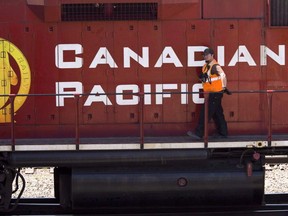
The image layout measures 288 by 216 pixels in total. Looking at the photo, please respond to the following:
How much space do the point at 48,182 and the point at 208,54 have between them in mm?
4662

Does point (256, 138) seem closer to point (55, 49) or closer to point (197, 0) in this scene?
point (197, 0)

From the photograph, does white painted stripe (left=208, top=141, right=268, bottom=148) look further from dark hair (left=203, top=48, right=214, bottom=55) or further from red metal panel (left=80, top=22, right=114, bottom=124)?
red metal panel (left=80, top=22, right=114, bottom=124)

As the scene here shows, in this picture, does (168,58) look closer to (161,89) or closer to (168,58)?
(168,58)

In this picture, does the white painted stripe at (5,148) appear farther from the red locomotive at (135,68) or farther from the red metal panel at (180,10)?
the red metal panel at (180,10)

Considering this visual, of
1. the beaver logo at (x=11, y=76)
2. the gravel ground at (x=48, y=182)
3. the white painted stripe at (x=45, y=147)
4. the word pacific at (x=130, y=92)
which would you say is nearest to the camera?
the white painted stripe at (x=45, y=147)

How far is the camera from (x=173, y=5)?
7.06 metres

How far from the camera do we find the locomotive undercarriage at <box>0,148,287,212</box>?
655cm

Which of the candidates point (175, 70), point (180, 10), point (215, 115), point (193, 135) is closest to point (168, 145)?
point (193, 135)

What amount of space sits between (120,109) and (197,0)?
71.8 inches

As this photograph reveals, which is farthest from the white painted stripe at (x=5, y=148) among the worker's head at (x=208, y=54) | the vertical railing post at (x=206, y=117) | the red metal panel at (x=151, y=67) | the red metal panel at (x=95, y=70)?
the worker's head at (x=208, y=54)

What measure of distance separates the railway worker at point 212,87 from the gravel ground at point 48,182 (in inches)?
105

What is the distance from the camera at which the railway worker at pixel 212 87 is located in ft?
22.0

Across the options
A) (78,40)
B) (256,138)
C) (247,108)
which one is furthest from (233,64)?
(78,40)

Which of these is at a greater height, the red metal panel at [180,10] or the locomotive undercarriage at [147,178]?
the red metal panel at [180,10]
